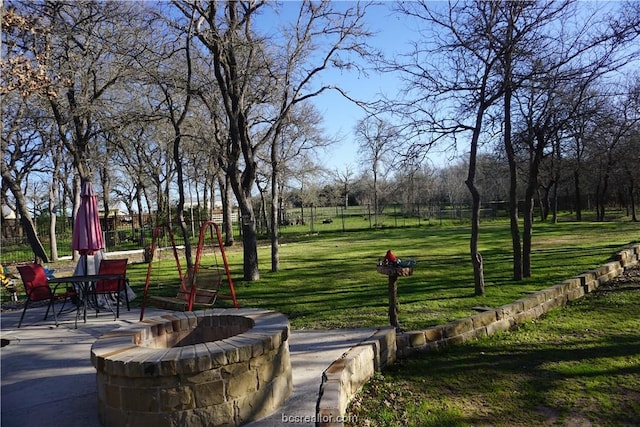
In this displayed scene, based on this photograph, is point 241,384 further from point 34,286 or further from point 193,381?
point 34,286

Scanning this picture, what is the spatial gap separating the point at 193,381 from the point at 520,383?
10.8ft

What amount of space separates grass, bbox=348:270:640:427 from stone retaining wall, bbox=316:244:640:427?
129 mm

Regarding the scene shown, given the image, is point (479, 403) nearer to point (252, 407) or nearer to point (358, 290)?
point (252, 407)

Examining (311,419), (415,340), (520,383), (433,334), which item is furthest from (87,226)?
(520,383)

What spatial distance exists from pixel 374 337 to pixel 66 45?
11483 mm

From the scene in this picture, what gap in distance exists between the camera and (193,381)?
3.55 meters

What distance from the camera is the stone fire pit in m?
3.50

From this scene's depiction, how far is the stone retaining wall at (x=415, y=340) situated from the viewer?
3955 mm

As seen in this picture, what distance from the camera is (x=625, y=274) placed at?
1025 centimetres

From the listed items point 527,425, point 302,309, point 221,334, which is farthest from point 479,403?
point 302,309

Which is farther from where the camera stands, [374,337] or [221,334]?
[374,337]

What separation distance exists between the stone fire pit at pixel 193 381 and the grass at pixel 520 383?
0.85 m

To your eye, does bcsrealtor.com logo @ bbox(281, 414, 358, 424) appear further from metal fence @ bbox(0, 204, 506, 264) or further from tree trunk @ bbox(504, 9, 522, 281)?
metal fence @ bbox(0, 204, 506, 264)

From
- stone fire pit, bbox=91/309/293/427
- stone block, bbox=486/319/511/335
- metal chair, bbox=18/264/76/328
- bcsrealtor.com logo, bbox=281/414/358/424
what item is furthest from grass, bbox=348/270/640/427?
metal chair, bbox=18/264/76/328
